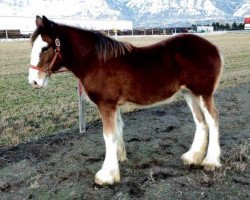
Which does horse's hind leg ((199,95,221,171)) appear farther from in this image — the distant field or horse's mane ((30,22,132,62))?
the distant field

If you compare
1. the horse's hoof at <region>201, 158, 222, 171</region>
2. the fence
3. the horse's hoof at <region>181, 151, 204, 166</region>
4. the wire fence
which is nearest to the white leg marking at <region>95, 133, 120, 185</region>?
the horse's hoof at <region>181, 151, 204, 166</region>

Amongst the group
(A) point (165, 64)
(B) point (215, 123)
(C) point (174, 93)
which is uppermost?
(A) point (165, 64)

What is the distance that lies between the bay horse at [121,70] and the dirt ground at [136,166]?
37 centimetres

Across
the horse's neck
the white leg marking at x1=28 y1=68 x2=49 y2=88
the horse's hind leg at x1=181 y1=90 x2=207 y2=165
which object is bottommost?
the horse's hind leg at x1=181 y1=90 x2=207 y2=165

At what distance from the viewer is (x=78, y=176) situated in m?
7.29

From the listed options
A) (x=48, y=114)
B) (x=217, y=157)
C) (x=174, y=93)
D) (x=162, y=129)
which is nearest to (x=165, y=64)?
(x=174, y=93)

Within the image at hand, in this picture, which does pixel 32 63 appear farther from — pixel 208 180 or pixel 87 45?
pixel 208 180

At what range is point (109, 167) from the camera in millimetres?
6871

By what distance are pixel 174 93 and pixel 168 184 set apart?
1405 millimetres

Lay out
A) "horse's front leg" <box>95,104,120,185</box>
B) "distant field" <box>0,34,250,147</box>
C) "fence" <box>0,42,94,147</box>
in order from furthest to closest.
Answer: "distant field" <box>0,34,250,147</box>
"fence" <box>0,42,94,147</box>
"horse's front leg" <box>95,104,120,185</box>

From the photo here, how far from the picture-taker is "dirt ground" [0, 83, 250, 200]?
258 inches

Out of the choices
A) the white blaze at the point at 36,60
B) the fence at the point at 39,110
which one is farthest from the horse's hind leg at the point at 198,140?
the white blaze at the point at 36,60

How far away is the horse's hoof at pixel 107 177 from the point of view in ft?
22.4

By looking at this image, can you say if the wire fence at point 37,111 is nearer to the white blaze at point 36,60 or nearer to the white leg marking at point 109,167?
the white leg marking at point 109,167
